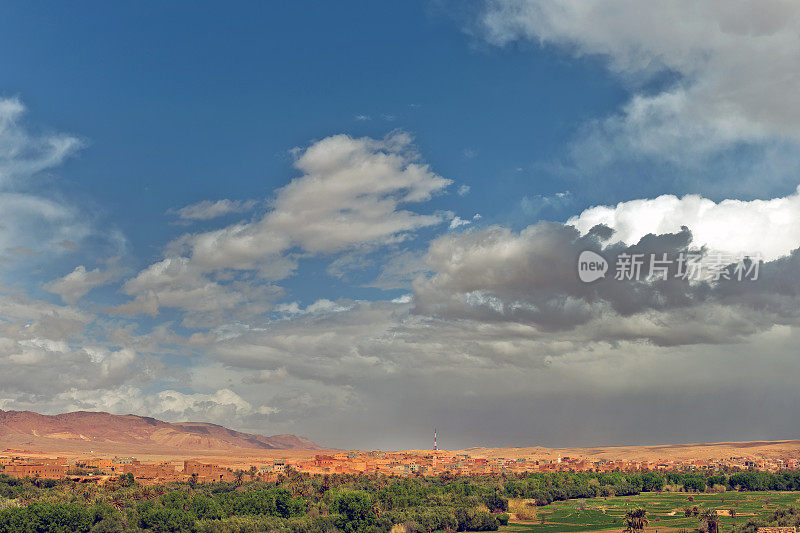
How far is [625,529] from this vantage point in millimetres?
122500

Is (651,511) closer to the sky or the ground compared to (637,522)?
closer to the ground

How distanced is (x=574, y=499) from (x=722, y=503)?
3922 centimetres

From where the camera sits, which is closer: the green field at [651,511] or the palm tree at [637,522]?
the palm tree at [637,522]

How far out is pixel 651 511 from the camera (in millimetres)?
151125

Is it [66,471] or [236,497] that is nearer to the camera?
[236,497]

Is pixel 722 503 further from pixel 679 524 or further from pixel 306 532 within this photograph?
pixel 306 532

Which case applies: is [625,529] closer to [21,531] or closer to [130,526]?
[130,526]

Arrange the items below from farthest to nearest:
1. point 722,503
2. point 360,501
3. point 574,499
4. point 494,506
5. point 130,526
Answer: point 574,499, point 722,503, point 494,506, point 360,501, point 130,526

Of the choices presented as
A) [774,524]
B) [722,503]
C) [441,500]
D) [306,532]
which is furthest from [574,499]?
[306,532]

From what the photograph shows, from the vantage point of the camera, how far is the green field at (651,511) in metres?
127

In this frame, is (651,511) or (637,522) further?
(651,511)

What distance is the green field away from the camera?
12706 centimetres

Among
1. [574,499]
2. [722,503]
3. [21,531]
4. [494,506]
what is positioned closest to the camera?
[21,531]

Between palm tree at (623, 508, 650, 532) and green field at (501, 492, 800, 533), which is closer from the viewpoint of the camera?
palm tree at (623, 508, 650, 532)
